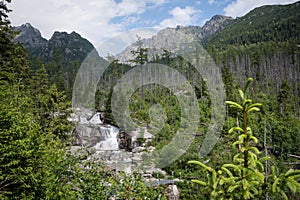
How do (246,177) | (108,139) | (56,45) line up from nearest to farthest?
(246,177)
(108,139)
(56,45)

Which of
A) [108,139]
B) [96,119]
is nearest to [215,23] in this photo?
[96,119]

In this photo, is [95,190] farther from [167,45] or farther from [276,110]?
[167,45]

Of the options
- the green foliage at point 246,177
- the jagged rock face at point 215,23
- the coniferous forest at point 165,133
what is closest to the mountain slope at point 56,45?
the coniferous forest at point 165,133

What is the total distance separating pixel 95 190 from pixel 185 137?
18.8m

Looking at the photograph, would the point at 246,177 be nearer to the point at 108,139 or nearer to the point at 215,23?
the point at 108,139

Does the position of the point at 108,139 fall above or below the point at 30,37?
below

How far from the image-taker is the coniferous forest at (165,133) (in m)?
2.18

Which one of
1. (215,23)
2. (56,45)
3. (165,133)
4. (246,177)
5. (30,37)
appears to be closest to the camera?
(246,177)

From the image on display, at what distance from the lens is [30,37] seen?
94062 millimetres

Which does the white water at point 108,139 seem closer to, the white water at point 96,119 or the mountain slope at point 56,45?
the white water at point 96,119

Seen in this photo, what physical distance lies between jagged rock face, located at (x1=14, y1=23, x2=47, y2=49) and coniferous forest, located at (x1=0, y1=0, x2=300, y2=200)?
43.9 m

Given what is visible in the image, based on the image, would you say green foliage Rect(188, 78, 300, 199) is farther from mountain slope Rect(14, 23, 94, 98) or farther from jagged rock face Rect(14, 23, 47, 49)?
jagged rock face Rect(14, 23, 47, 49)

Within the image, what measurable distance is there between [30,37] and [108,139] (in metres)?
83.0

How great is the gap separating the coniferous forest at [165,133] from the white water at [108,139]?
1.64m
